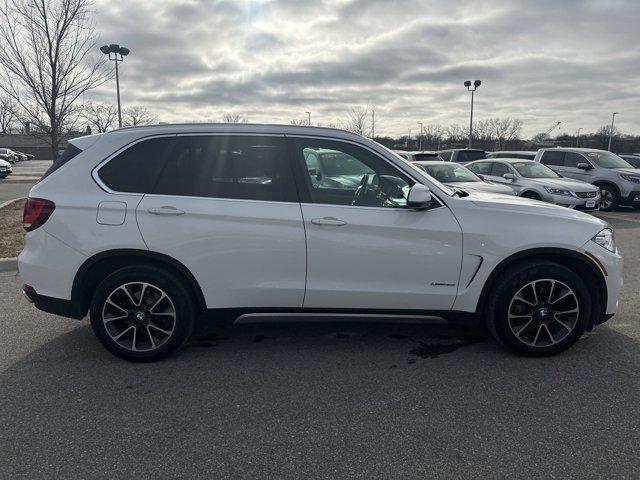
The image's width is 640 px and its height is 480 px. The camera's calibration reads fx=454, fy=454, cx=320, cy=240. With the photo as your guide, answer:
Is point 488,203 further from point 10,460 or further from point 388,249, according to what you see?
point 10,460

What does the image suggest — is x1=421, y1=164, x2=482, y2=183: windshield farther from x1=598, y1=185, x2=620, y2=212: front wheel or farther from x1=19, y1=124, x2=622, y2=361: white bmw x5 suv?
x1=19, y1=124, x2=622, y2=361: white bmw x5 suv

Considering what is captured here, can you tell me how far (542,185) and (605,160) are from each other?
14.9 feet

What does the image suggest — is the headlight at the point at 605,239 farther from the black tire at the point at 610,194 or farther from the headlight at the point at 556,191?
the black tire at the point at 610,194

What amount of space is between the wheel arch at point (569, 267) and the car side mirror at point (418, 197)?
78cm

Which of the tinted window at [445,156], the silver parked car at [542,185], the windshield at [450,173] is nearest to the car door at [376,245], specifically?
the windshield at [450,173]

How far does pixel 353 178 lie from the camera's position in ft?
12.0

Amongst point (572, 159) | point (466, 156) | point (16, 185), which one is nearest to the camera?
point (572, 159)

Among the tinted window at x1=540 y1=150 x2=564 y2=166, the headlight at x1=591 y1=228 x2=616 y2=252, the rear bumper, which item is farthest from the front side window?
the tinted window at x1=540 y1=150 x2=564 y2=166

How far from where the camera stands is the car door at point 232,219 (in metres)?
3.39

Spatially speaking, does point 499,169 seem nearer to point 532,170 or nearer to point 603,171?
point 532,170

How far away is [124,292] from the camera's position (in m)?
3.50

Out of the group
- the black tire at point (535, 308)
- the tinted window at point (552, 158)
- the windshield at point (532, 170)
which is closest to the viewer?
the black tire at point (535, 308)

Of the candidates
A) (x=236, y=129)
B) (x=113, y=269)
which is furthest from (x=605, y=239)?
(x=113, y=269)

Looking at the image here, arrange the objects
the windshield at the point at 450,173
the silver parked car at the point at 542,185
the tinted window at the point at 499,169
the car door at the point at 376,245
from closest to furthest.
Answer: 1. the car door at the point at 376,245
2. the windshield at the point at 450,173
3. the silver parked car at the point at 542,185
4. the tinted window at the point at 499,169
